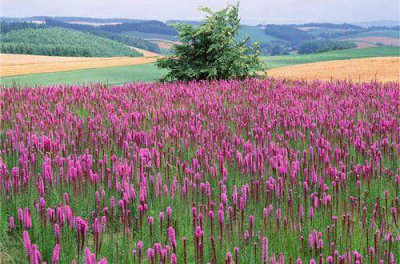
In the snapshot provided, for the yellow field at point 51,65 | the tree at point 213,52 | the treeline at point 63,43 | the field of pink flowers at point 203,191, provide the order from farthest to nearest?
the treeline at point 63,43
the yellow field at point 51,65
the tree at point 213,52
the field of pink flowers at point 203,191

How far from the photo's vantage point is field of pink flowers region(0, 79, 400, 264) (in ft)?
11.0

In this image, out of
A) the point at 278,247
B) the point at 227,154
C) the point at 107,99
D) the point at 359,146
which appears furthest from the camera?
the point at 107,99

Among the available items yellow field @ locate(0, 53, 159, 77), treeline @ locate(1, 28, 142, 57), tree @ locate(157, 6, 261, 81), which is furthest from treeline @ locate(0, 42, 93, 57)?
tree @ locate(157, 6, 261, 81)

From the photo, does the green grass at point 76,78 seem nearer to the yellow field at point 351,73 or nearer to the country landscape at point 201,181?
the yellow field at point 351,73

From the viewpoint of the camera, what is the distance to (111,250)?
348 cm

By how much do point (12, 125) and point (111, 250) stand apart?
14.6ft

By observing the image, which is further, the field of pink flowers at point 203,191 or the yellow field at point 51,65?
the yellow field at point 51,65

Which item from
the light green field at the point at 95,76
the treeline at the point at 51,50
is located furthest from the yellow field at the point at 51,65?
the treeline at the point at 51,50

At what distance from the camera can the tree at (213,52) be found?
16.8 meters

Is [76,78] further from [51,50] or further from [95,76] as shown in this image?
[51,50]

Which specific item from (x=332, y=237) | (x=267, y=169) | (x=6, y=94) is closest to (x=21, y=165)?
(x=267, y=169)

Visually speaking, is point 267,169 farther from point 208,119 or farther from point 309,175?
point 208,119

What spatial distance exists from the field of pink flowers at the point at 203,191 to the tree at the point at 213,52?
8680mm

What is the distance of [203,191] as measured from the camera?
4.17 metres
